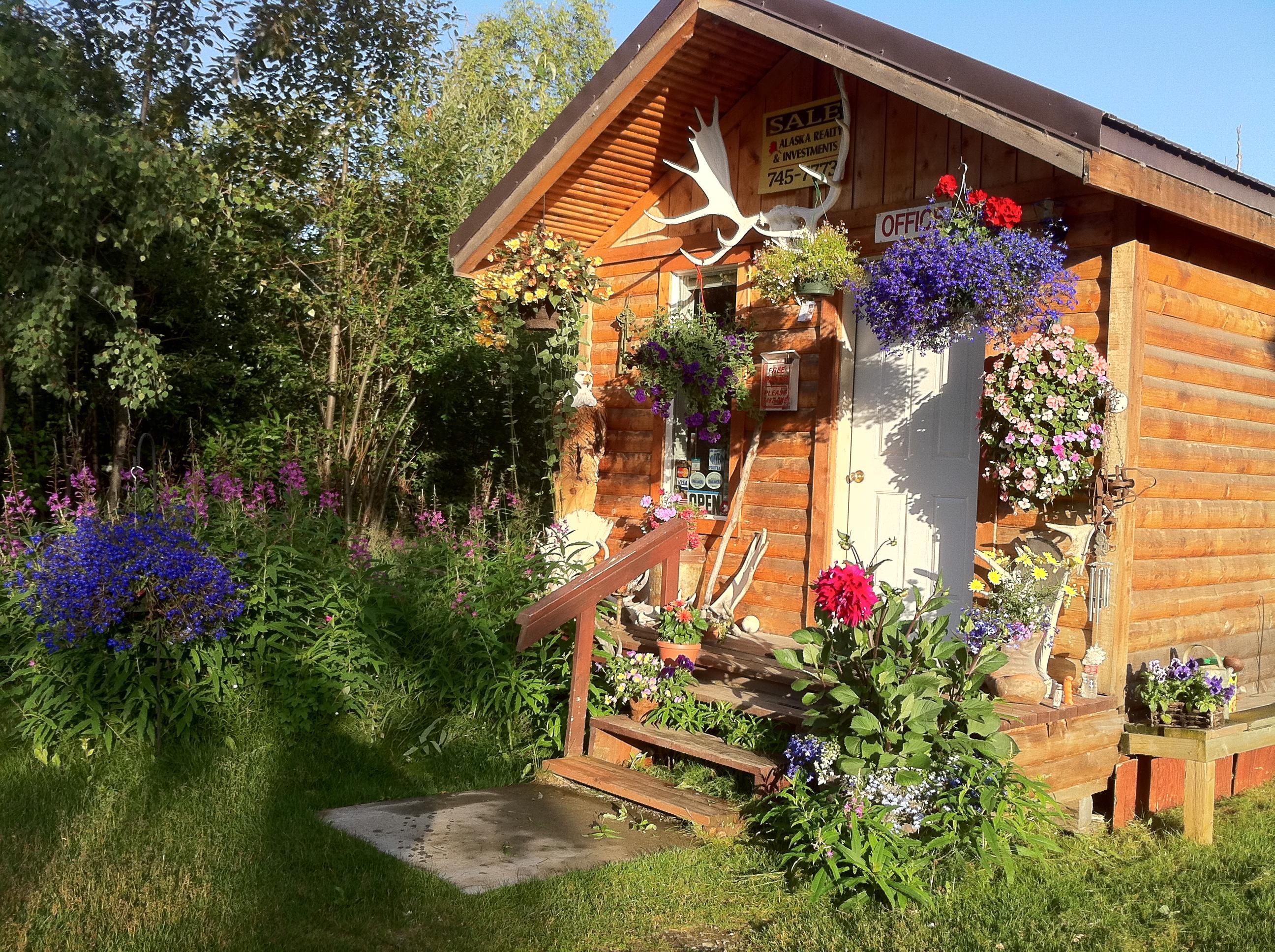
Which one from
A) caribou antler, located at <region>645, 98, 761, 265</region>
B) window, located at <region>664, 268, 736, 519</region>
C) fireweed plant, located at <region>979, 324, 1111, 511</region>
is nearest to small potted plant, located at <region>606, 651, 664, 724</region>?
window, located at <region>664, 268, 736, 519</region>

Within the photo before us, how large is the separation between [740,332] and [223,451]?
6058 millimetres

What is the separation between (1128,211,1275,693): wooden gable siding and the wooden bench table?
0.52 metres

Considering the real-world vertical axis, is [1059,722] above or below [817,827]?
above

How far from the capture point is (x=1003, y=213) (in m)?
5.44

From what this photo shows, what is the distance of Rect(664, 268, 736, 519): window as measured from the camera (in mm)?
7719

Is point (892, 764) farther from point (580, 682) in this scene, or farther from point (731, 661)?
point (731, 661)

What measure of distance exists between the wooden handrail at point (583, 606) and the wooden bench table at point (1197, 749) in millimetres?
2486

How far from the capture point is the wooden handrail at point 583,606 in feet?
17.6

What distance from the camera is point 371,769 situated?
221 inches

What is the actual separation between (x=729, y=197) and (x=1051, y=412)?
3.04m

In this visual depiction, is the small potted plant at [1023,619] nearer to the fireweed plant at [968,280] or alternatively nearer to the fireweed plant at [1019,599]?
the fireweed plant at [1019,599]

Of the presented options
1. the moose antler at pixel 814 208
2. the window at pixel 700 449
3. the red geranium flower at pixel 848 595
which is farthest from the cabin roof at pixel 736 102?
the red geranium flower at pixel 848 595

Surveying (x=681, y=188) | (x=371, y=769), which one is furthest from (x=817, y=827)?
(x=681, y=188)

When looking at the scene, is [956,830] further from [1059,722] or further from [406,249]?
[406,249]
